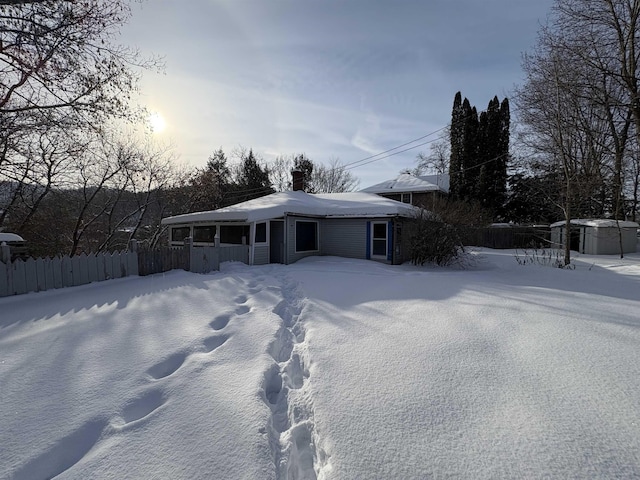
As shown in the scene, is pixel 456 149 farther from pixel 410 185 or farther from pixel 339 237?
pixel 339 237

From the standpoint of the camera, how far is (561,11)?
13453 mm

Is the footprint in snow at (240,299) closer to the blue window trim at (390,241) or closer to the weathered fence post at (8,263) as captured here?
the weathered fence post at (8,263)

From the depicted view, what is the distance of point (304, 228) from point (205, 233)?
4.62 m

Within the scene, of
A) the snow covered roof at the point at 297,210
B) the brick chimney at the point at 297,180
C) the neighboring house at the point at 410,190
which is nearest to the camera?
the snow covered roof at the point at 297,210

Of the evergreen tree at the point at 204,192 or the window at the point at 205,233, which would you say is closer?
the window at the point at 205,233

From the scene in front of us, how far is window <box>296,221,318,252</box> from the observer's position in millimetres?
13695

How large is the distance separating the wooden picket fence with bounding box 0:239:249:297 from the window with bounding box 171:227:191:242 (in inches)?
218

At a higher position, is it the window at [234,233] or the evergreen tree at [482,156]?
the evergreen tree at [482,156]

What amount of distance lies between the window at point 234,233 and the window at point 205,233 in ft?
2.40

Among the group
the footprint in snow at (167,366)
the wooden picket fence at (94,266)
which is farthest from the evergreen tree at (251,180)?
the footprint in snow at (167,366)

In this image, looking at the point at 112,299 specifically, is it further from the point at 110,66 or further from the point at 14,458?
the point at 110,66

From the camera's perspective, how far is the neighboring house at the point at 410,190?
85.0 ft

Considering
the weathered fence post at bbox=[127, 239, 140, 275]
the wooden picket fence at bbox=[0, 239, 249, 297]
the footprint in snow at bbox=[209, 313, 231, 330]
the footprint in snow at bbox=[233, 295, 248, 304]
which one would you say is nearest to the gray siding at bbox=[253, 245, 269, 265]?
the wooden picket fence at bbox=[0, 239, 249, 297]

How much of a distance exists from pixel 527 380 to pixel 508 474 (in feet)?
4.48
